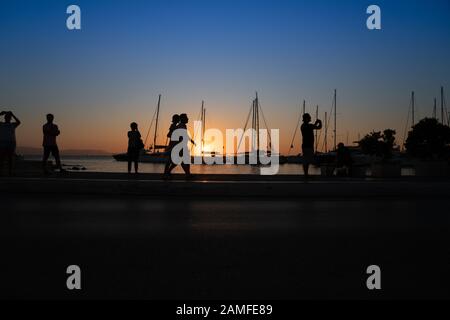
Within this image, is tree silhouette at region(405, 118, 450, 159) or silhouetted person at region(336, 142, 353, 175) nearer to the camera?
silhouetted person at region(336, 142, 353, 175)

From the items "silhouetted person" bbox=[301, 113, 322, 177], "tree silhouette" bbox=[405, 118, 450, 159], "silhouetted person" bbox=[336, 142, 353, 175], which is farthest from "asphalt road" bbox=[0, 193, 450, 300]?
"tree silhouette" bbox=[405, 118, 450, 159]

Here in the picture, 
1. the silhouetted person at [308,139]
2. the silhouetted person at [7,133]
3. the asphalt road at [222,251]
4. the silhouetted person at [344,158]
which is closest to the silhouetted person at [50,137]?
the silhouetted person at [7,133]

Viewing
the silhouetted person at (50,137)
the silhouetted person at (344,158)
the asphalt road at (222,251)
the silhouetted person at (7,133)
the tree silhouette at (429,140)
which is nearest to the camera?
the asphalt road at (222,251)

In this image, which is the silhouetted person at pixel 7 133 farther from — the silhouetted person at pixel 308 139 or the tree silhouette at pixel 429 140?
the tree silhouette at pixel 429 140

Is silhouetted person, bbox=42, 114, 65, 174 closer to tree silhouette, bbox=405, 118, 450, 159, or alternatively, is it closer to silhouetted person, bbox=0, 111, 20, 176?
silhouetted person, bbox=0, 111, 20, 176

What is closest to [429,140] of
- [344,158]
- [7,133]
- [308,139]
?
[344,158]

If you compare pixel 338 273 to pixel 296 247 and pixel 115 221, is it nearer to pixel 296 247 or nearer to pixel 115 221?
pixel 296 247

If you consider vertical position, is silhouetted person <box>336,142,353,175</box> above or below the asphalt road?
above

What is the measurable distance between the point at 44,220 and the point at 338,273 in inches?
211

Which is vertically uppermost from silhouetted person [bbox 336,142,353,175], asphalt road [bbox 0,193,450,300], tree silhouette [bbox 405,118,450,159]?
tree silhouette [bbox 405,118,450,159]

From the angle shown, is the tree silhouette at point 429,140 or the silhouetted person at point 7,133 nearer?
the silhouetted person at point 7,133

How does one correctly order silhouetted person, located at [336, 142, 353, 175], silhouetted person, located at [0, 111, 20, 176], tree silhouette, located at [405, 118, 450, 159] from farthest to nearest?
tree silhouette, located at [405, 118, 450, 159] < silhouetted person, located at [336, 142, 353, 175] < silhouetted person, located at [0, 111, 20, 176]

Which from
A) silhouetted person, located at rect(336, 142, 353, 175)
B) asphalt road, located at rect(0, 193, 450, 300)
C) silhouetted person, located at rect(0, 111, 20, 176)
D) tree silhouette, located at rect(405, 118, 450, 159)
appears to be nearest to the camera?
asphalt road, located at rect(0, 193, 450, 300)
